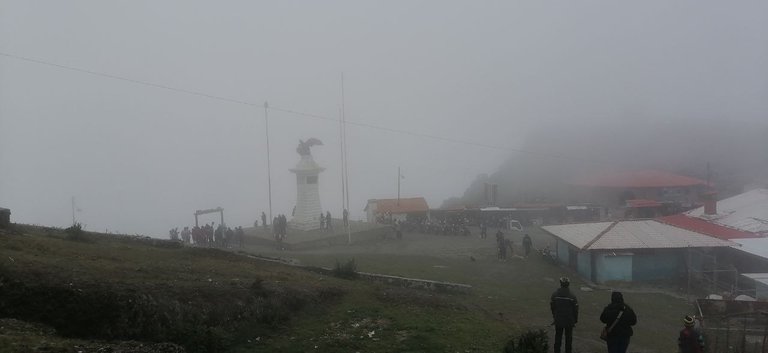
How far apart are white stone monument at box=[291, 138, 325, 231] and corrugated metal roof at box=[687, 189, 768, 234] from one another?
23.2 metres

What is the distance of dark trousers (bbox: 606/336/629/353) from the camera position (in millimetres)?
8836

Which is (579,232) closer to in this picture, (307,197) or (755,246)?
(755,246)

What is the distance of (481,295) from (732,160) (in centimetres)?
7509

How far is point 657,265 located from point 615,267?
6.71 ft

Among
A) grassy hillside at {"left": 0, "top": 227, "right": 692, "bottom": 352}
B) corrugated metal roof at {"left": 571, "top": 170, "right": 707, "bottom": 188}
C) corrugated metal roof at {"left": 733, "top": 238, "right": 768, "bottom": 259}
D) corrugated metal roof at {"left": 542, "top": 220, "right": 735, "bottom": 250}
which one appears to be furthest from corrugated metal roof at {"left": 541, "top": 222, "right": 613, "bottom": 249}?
corrugated metal roof at {"left": 571, "top": 170, "right": 707, "bottom": 188}

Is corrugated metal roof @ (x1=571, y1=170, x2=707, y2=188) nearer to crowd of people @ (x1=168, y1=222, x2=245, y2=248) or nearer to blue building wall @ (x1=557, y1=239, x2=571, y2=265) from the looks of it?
blue building wall @ (x1=557, y1=239, x2=571, y2=265)

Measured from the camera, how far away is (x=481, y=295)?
18.1 m

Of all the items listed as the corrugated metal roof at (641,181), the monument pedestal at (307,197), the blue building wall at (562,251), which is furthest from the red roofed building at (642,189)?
the monument pedestal at (307,197)

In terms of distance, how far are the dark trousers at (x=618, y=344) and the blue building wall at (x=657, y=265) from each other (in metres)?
14.9

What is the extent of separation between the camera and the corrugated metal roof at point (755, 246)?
2048cm

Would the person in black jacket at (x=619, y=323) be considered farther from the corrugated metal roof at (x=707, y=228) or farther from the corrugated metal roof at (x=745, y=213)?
the corrugated metal roof at (x=745, y=213)

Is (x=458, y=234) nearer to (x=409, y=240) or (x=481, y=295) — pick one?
(x=409, y=240)

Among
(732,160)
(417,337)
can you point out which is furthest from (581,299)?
(732,160)

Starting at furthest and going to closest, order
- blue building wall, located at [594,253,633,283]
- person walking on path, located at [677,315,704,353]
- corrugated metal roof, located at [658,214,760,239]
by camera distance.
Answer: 1. corrugated metal roof, located at [658,214,760,239]
2. blue building wall, located at [594,253,633,283]
3. person walking on path, located at [677,315,704,353]
